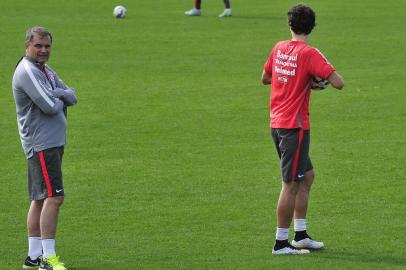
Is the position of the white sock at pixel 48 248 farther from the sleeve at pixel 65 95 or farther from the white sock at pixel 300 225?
the white sock at pixel 300 225

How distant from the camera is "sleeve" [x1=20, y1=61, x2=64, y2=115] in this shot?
8570 millimetres

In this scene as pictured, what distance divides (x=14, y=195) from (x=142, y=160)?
2.34 metres

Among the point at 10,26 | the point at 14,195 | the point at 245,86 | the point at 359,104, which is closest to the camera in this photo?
the point at 14,195

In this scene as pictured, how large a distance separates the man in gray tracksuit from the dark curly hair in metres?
2.04

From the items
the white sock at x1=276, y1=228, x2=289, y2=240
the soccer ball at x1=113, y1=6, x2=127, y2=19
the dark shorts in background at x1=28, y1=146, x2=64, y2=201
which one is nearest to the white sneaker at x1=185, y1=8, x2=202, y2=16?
the soccer ball at x1=113, y1=6, x2=127, y2=19

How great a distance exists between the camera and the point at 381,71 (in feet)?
68.7

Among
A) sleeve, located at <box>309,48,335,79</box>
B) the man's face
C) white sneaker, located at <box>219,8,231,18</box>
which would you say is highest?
white sneaker, located at <box>219,8,231,18</box>

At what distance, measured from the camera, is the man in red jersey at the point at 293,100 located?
9.12 meters

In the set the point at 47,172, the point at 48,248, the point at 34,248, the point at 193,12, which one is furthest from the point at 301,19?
the point at 193,12

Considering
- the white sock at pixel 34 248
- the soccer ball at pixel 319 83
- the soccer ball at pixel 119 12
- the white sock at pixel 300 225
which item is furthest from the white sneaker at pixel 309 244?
the soccer ball at pixel 119 12

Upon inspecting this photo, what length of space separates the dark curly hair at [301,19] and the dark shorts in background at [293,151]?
2.91 ft

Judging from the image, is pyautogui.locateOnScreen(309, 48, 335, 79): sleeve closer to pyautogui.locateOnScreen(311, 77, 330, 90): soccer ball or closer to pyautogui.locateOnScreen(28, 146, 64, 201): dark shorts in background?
pyautogui.locateOnScreen(311, 77, 330, 90): soccer ball

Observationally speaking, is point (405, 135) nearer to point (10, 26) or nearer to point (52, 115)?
point (52, 115)

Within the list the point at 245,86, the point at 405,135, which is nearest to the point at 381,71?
the point at 245,86
